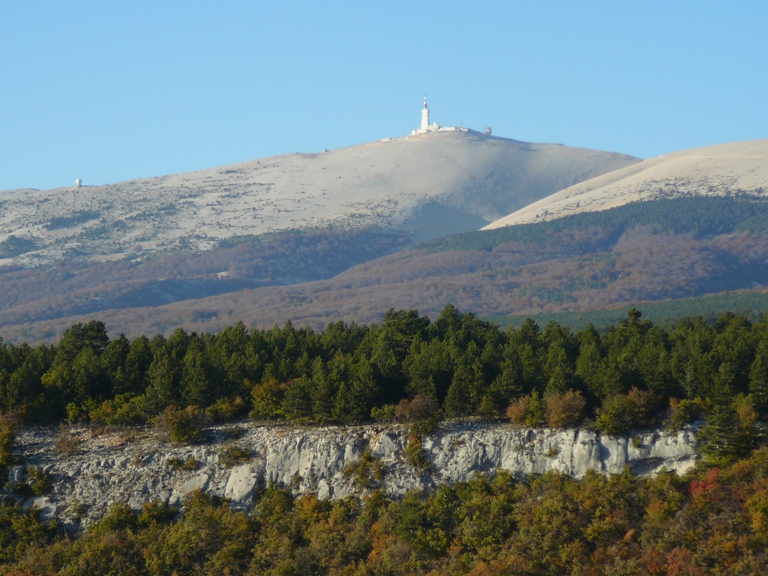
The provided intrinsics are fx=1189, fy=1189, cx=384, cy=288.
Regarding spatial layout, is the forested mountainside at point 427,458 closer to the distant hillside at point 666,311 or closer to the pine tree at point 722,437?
the pine tree at point 722,437

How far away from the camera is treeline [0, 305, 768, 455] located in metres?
62.3

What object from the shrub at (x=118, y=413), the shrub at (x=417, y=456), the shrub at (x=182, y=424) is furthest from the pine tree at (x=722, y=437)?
the shrub at (x=118, y=413)

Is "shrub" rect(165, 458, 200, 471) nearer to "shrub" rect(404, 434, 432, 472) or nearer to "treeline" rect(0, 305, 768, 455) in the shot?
"treeline" rect(0, 305, 768, 455)

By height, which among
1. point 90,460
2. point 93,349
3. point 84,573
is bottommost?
point 84,573

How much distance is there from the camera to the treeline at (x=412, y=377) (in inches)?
2454

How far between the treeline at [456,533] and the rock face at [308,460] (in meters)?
1.06

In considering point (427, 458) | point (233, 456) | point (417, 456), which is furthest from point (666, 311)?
point (233, 456)

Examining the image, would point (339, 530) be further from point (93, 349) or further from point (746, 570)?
point (93, 349)

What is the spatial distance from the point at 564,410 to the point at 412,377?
35.6 feet

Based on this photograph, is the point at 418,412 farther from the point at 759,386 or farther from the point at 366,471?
the point at 759,386

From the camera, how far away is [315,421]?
6681 centimetres

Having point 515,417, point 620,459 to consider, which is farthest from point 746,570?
point 515,417

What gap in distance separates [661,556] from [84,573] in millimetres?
27324

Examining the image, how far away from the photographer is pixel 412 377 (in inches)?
2734
